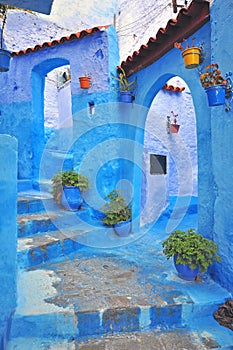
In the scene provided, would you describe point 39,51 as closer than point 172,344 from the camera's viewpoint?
No

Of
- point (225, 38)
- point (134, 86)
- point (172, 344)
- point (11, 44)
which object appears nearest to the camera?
point (172, 344)

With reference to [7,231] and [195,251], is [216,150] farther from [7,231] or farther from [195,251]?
[7,231]

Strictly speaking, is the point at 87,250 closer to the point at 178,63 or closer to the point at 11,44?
the point at 178,63

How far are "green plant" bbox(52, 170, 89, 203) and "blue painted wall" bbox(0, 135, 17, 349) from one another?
263cm

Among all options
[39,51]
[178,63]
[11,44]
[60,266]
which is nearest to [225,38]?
[178,63]

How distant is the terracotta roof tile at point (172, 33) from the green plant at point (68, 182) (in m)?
2.33

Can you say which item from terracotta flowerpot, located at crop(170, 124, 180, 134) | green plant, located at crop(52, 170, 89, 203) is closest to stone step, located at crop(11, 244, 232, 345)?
green plant, located at crop(52, 170, 89, 203)

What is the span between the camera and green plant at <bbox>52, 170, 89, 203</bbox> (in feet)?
17.4

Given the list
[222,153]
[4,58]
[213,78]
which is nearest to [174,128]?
[222,153]

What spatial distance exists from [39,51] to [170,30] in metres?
3.28

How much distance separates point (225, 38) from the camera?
3.13 m

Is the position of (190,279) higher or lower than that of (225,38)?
lower

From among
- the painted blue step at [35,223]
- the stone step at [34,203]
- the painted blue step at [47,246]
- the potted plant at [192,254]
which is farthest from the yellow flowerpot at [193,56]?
the stone step at [34,203]

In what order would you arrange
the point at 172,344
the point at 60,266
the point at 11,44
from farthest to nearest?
the point at 11,44, the point at 60,266, the point at 172,344
